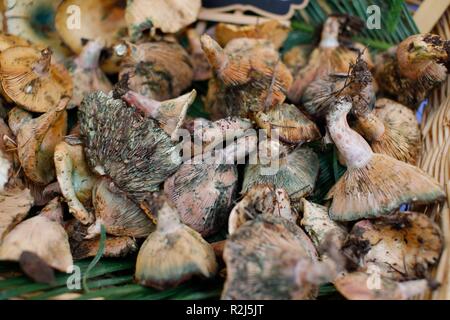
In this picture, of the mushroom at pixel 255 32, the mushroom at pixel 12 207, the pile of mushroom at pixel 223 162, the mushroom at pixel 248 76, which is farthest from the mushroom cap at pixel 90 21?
the mushroom at pixel 12 207

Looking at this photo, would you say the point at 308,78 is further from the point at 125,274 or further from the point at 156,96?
the point at 125,274

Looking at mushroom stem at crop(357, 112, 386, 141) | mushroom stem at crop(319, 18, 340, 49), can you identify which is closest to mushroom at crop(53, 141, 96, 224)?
mushroom stem at crop(357, 112, 386, 141)

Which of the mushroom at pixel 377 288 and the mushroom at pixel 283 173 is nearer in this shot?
the mushroom at pixel 377 288

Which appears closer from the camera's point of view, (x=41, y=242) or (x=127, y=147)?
(x=41, y=242)

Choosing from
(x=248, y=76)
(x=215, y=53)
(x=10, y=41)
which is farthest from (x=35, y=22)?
(x=248, y=76)

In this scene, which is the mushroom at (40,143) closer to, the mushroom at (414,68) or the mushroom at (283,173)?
the mushroom at (283,173)

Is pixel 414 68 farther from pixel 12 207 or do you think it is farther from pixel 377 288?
pixel 12 207

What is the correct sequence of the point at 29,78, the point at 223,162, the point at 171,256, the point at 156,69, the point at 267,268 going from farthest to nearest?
the point at 156,69, the point at 29,78, the point at 223,162, the point at 171,256, the point at 267,268
